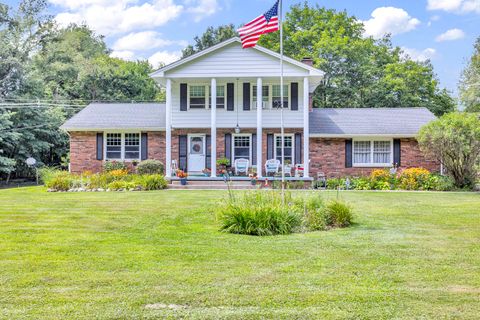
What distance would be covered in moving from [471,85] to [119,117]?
2526 centimetres

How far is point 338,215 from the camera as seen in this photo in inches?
327

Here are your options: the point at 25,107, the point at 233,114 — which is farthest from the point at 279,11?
the point at 25,107

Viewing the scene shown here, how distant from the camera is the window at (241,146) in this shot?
20719 mm

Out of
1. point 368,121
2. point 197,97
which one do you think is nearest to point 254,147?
point 197,97

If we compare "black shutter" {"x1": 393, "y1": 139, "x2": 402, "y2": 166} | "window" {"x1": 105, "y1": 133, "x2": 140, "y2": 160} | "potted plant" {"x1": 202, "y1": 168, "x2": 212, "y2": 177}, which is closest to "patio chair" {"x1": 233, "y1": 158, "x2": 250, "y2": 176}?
"potted plant" {"x1": 202, "y1": 168, "x2": 212, "y2": 177}

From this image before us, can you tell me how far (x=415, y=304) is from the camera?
4113 mm

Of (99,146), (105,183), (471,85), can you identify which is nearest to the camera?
(105,183)

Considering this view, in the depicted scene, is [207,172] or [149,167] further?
[207,172]

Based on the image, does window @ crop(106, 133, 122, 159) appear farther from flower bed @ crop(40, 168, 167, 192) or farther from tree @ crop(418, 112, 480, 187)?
tree @ crop(418, 112, 480, 187)

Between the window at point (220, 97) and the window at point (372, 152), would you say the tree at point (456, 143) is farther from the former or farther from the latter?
the window at point (220, 97)

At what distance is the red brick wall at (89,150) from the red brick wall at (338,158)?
23.8ft

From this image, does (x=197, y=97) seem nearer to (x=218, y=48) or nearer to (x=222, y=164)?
(x=218, y=48)

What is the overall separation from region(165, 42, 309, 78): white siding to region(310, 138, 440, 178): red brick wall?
3511 mm

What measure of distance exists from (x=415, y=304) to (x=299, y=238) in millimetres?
3111
